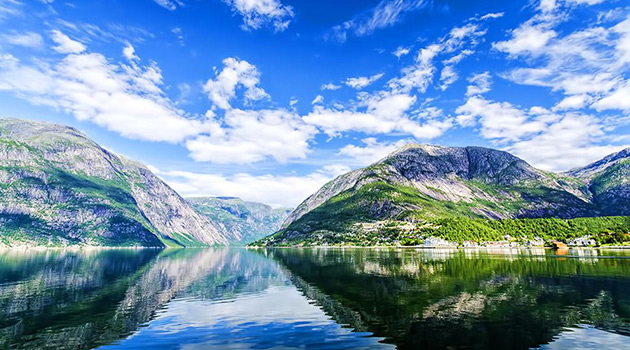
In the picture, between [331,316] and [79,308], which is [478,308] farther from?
[79,308]

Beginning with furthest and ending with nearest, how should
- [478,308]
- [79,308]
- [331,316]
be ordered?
[79,308] → [478,308] → [331,316]

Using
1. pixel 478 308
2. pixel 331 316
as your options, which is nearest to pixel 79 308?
pixel 331 316

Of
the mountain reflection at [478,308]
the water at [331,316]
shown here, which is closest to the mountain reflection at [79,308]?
the water at [331,316]

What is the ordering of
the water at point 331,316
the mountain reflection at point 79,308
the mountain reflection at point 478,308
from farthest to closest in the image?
the mountain reflection at point 79,308 < the mountain reflection at point 478,308 < the water at point 331,316

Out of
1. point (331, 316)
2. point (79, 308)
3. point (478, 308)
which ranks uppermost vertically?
point (478, 308)

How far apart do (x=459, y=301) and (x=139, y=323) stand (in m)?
46.5

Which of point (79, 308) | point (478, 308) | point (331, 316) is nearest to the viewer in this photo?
point (331, 316)

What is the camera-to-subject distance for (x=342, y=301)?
55.4 m

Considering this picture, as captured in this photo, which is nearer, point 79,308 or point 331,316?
point 331,316

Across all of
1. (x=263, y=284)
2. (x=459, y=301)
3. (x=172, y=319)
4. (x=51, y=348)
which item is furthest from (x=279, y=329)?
(x=263, y=284)

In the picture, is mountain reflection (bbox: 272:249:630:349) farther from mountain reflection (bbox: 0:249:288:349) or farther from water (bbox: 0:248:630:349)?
mountain reflection (bbox: 0:249:288:349)

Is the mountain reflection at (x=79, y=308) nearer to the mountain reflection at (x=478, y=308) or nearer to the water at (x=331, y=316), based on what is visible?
the water at (x=331, y=316)

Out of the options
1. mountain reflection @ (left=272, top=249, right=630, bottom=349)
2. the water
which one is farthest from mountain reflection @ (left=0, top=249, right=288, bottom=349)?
mountain reflection @ (left=272, top=249, right=630, bottom=349)

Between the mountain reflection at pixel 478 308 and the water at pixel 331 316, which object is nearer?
the water at pixel 331 316
